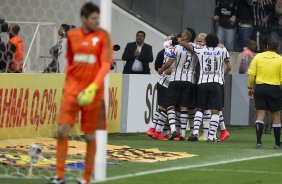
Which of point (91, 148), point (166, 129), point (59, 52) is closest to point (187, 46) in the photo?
point (166, 129)

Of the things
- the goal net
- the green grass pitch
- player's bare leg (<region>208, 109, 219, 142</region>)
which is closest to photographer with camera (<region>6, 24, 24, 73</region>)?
the goal net

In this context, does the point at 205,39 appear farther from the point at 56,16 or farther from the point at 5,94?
the point at 5,94

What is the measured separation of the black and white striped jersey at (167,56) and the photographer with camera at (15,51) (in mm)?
3151

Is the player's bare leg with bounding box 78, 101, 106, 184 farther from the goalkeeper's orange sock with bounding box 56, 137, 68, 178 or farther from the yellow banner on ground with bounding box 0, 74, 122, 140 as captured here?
the yellow banner on ground with bounding box 0, 74, 122, 140

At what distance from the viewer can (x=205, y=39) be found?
20750 mm

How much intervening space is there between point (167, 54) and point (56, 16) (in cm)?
250

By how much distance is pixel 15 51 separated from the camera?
1897 cm

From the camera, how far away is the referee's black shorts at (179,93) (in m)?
20.9

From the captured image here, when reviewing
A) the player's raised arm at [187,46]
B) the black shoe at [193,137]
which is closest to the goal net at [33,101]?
the black shoe at [193,137]

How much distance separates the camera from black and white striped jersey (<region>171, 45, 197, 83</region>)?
20.8m

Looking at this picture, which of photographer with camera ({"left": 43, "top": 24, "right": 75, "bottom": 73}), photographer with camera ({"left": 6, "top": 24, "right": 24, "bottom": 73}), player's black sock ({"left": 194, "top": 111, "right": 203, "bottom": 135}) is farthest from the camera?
player's black sock ({"left": 194, "top": 111, "right": 203, "bottom": 135})

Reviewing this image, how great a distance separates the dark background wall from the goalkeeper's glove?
16663 mm

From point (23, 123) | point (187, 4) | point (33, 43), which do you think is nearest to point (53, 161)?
point (23, 123)

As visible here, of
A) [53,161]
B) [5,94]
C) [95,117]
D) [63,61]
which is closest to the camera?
[95,117]
